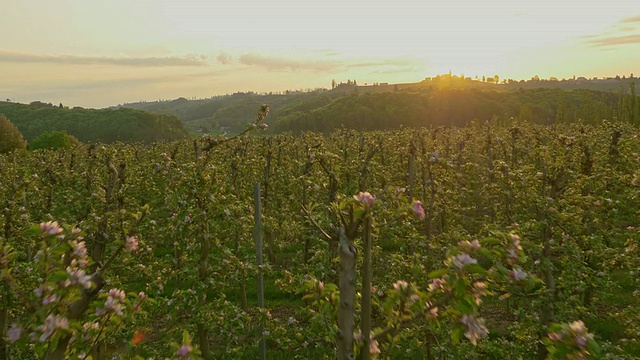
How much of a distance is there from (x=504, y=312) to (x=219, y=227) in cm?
1079

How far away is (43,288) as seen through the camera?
368 centimetres

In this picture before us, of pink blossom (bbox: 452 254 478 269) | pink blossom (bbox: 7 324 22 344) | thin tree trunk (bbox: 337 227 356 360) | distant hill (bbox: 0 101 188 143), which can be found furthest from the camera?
distant hill (bbox: 0 101 188 143)

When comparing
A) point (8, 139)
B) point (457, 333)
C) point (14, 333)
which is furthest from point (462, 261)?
point (8, 139)

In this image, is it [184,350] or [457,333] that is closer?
[457,333]

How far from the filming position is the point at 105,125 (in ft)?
440

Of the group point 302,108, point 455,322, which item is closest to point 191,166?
point 455,322

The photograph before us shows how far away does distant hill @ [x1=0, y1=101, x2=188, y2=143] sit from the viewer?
12975cm

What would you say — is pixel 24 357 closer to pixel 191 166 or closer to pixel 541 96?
pixel 191 166

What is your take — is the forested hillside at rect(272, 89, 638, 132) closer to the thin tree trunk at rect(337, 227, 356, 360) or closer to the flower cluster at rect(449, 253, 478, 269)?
the thin tree trunk at rect(337, 227, 356, 360)

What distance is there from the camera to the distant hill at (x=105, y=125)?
129750 millimetres

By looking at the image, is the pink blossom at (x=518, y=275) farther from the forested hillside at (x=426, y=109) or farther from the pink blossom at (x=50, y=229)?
the forested hillside at (x=426, y=109)

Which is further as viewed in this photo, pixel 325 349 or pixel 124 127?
pixel 124 127

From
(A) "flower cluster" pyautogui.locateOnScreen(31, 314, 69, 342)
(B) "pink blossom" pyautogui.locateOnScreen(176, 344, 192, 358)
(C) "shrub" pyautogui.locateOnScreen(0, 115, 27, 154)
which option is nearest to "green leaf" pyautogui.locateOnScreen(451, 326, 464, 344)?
(B) "pink blossom" pyautogui.locateOnScreen(176, 344, 192, 358)

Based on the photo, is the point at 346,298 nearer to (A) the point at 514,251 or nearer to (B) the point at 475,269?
(B) the point at 475,269
